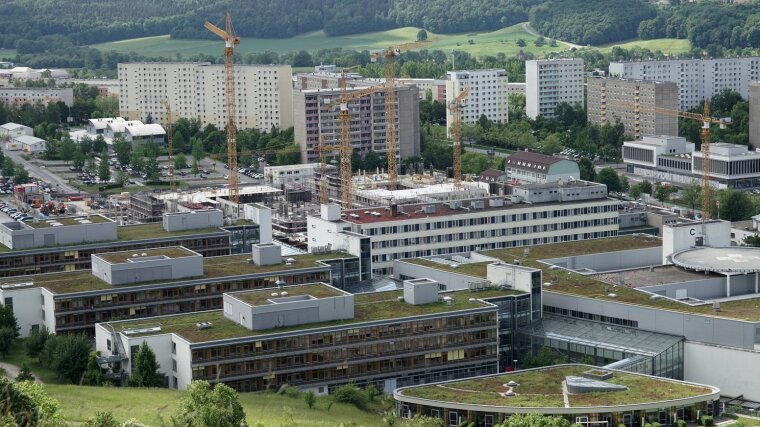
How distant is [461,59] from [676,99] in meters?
29.8

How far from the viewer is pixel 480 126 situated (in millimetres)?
66875

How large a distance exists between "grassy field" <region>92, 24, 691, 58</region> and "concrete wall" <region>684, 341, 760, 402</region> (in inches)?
2876

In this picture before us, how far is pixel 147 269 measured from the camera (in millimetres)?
30969

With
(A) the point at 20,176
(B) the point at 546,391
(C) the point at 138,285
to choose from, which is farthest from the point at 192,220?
(A) the point at 20,176

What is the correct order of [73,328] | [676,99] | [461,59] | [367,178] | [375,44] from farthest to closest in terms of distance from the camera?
1. [375,44]
2. [461,59]
3. [676,99]
4. [367,178]
5. [73,328]

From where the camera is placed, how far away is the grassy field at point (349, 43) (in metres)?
104

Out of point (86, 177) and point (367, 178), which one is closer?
point (367, 178)

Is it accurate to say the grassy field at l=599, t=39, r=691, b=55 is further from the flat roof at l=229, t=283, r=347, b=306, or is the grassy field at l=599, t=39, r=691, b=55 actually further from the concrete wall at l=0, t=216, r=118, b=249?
the flat roof at l=229, t=283, r=347, b=306

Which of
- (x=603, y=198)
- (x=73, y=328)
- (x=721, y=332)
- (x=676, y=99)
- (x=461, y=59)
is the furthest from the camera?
(x=461, y=59)

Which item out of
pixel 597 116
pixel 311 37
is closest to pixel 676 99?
pixel 597 116

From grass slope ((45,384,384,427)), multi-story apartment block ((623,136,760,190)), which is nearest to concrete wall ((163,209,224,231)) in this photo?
grass slope ((45,384,384,427))

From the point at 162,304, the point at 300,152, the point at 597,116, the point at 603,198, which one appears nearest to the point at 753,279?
the point at 603,198

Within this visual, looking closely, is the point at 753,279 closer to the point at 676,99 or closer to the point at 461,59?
the point at 676,99

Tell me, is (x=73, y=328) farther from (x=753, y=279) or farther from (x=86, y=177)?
(x=86, y=177)
